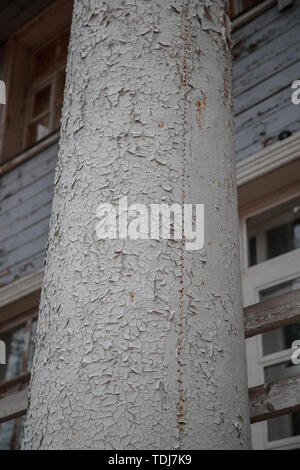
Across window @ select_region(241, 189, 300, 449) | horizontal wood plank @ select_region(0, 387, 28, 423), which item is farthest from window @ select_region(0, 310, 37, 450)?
window @ select_region(241, 189, 300, 449)

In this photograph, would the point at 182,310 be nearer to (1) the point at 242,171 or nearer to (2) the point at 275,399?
(2) the point at 275,399

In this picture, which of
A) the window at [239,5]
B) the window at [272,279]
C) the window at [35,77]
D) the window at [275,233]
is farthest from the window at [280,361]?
the window at [35,77]

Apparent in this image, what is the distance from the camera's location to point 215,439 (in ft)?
2.45

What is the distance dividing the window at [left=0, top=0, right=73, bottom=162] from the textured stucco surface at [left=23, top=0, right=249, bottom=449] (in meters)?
4.24

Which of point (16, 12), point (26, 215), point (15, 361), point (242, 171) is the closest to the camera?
point (242, 171)

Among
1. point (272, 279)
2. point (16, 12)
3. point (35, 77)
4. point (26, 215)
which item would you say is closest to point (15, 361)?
point (26, 215)

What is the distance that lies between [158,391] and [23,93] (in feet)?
16.9

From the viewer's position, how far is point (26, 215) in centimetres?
459

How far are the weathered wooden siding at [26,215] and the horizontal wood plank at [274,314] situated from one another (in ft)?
8.18

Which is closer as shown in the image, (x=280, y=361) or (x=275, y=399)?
(x=275, y=399)

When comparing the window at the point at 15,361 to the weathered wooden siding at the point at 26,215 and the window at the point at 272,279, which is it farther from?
the window at the point at 272,279

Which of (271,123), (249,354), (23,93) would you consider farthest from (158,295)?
(23,93)
